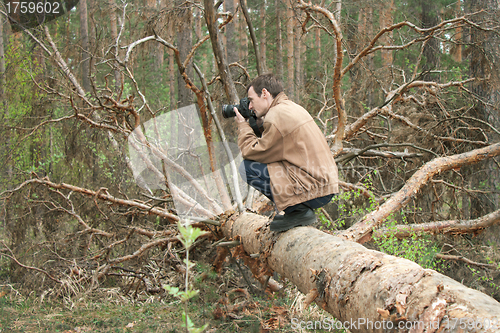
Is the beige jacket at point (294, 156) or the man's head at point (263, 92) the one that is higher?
the man's head at point (263, 92)

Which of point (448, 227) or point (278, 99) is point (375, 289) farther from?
point (448, 227)

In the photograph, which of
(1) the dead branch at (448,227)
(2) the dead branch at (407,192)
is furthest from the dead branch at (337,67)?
(1) the dead branch at (448,227)

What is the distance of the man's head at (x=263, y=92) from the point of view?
275 cm

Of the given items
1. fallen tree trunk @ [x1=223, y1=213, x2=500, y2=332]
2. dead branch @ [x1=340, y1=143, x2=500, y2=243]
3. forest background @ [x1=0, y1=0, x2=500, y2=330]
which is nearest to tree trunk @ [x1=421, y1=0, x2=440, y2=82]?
forest background @ [x1=0, y1=0, x2=500, y2=330]

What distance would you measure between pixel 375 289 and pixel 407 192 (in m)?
2.73

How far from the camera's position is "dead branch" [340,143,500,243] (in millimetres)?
3763

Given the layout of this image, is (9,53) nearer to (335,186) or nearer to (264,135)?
(264,135)

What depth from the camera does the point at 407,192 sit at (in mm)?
4176

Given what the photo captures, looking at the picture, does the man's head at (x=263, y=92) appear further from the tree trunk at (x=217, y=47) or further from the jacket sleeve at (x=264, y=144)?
the tree trunk at (x=217, y=47)

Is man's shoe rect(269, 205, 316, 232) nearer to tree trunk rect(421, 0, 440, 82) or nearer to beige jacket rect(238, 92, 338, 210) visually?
beige jacket rect(238, 92, 338, 210)

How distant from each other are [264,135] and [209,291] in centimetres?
268

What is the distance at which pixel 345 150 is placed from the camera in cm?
509

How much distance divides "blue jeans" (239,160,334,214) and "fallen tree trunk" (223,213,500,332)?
0.60ft

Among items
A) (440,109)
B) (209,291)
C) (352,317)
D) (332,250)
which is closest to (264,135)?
(332,250)
